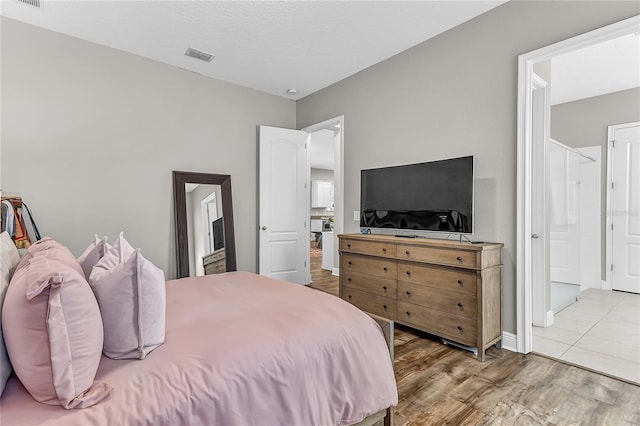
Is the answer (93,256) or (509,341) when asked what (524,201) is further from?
(93,256)

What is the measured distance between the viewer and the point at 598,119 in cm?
475

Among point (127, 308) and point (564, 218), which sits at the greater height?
point (564, 218)

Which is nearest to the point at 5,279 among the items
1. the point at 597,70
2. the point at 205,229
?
the point at 205,229

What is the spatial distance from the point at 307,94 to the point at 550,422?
14.8 ft

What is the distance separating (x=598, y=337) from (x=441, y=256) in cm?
167

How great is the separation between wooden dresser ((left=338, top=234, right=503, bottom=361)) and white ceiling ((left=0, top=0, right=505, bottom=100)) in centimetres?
203

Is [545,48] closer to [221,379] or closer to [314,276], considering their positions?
[221,379]

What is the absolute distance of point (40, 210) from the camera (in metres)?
3.08

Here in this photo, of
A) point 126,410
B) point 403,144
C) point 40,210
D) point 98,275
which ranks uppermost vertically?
point 403,144

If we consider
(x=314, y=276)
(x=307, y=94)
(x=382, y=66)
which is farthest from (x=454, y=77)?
(x=314, y=276)

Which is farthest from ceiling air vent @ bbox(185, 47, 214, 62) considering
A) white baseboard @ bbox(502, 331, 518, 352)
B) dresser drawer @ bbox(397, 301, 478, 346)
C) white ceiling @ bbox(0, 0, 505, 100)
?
white baseboard @ bbox(502, 331, 518, 352)

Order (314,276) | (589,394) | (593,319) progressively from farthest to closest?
(314,276) → (593,319) → (589,394)

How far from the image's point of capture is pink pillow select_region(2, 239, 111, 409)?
0.92m

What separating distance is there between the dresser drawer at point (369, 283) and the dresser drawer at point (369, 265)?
0.04m
